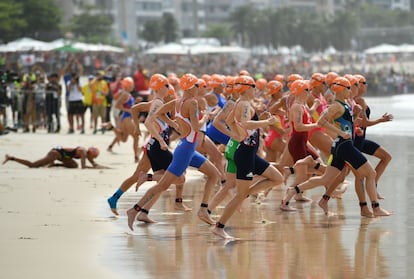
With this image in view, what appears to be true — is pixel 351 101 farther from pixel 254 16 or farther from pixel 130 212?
pixel 254 16

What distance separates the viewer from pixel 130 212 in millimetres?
14141

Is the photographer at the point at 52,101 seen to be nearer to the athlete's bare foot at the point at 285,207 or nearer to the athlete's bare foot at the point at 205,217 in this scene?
the athlete's bare foot at the point at 285,207

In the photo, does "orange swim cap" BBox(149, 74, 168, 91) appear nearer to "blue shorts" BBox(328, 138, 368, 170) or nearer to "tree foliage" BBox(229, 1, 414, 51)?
"blue shorts" BBox(328, 138, 368, 170)

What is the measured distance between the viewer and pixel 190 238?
→ 13.5 metres

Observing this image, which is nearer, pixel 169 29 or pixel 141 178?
pixel 141 178

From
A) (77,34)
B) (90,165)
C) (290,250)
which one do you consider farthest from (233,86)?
(77,34)

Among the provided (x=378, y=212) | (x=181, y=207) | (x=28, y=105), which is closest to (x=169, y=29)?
(x=28, y=105)

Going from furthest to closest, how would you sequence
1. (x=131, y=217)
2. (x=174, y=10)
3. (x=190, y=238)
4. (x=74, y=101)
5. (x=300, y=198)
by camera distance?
(x=174, y=10) < (x=74, y=101) < (x=300, y=198) < (x=131, y=217) < (x=190, y=238)

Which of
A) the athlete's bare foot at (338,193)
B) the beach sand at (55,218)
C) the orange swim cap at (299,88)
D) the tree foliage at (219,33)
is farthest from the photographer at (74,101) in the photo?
the tree foliage at (219,33)

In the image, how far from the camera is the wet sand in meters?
11.4

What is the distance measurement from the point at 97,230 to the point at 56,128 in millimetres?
18883

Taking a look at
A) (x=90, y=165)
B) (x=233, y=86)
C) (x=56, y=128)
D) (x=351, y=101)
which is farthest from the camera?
(x=56, y=128)

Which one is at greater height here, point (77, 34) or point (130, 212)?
point (130, 212)

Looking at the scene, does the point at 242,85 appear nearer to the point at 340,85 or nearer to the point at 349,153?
the point at 340,85
